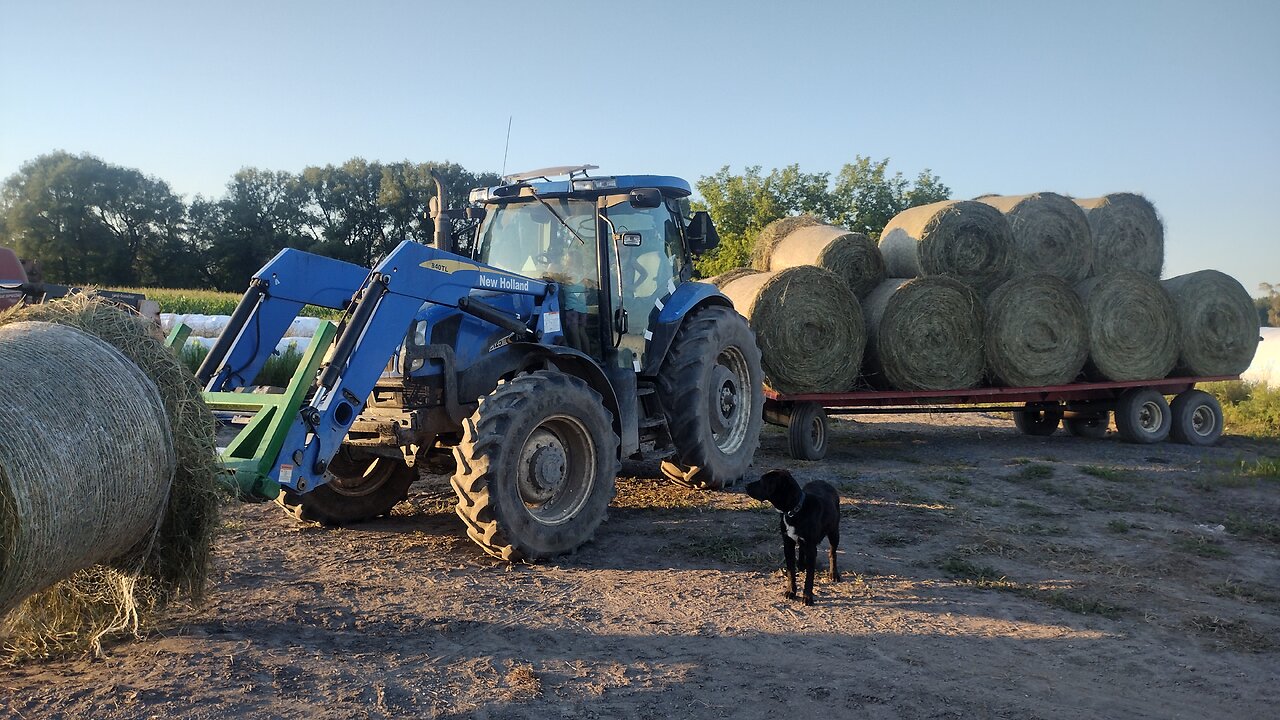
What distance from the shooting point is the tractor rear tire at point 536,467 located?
15.6ft

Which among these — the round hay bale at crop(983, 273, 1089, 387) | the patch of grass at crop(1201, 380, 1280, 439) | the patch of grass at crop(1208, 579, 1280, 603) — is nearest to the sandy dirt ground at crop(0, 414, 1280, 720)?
the patch of grass at crop(1208, 579, 1280, 603)

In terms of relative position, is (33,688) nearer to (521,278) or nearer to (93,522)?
(93,522)

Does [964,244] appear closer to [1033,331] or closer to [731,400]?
[1033,331]

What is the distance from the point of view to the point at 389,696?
323 centimetres

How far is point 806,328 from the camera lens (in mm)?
8898

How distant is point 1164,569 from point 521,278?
4248 millimetres

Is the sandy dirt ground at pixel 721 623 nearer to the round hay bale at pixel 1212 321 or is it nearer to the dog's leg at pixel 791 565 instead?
the dog's leg at pixel 791 565

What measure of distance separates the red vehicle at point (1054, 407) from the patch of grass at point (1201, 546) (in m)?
3.45

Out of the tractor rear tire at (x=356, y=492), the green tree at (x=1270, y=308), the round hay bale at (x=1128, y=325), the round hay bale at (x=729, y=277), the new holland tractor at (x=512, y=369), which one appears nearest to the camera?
the new holland tractor at (x=512, y=369)

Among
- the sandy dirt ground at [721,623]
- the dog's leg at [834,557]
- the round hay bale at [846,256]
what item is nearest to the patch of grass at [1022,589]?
the sandy dirt ground at [721,623]

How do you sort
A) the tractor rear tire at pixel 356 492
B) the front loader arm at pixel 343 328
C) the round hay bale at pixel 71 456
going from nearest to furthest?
the round hay bale at pixel 71 456 → the front loader arm at pixel 343 328 → the tractor rear tire at pixel 356 492

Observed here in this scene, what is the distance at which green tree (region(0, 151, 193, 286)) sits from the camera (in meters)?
34.7

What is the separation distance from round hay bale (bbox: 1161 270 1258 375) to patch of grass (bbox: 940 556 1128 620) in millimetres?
6870

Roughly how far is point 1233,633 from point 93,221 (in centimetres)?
4085
